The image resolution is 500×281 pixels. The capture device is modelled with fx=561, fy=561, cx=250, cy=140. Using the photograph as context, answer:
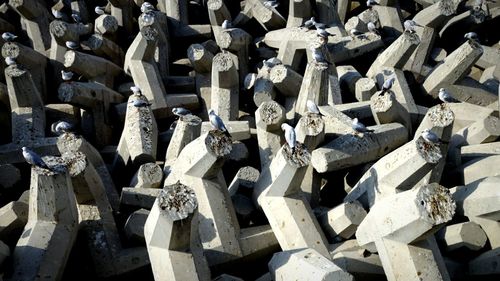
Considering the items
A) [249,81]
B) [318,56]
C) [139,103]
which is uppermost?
[318,56]

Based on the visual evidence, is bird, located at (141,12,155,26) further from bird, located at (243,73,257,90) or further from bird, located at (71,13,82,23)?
bird, located at (243,73,257,90)

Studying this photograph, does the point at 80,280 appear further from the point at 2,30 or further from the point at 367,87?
the point at 2,30

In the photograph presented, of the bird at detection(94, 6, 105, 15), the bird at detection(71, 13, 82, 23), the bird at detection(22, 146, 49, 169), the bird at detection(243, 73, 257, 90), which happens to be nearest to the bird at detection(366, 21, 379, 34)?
the bird at detection(243, 73, 257, 90)

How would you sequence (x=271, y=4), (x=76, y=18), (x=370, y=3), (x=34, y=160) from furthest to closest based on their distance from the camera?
(x=370, y=3)
(x=271, y=4)
(x=76, y=18)
(x=34, y=160)

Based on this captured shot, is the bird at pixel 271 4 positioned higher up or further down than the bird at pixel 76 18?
higher up

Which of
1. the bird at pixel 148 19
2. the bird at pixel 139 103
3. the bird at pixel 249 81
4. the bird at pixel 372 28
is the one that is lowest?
the bird at pixel 249 81

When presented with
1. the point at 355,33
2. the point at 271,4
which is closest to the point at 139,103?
the point at 271,4

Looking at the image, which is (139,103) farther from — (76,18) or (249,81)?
(76,18)

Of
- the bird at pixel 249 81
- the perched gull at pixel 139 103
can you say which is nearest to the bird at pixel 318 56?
the bird at pixel 249 81

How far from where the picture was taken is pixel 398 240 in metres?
2.96

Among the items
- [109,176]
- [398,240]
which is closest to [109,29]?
[109,176]

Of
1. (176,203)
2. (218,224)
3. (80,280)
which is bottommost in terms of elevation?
(80,280)

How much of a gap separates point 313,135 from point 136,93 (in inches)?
60.1

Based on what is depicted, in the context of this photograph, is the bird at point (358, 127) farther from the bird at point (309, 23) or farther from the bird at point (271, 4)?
the bird at point (271, 4)
